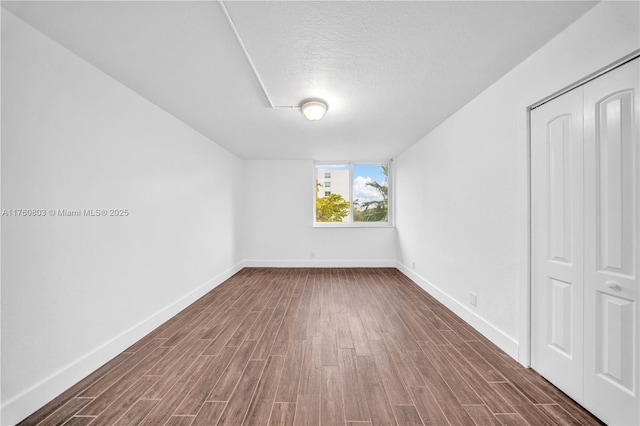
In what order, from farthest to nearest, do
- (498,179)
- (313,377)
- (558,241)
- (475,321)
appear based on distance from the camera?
(475,321)
(498,179)
(313,377)
(558,241)

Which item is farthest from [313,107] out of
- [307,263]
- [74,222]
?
[307,263]

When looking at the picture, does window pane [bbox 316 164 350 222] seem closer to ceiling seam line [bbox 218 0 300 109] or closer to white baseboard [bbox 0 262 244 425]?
ceiling seam line [bbox 218 0 300 109]

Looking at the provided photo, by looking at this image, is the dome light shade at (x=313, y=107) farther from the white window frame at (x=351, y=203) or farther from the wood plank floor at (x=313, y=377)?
the white window frame at (x=351, y=203)

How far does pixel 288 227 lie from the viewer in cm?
589

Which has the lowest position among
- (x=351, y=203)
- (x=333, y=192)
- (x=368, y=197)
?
(x=351, y=203)

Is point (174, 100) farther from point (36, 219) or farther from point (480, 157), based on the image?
point (480, 157)

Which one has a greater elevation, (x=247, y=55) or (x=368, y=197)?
(x=247, y=55)

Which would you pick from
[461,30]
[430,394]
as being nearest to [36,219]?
[430,394]

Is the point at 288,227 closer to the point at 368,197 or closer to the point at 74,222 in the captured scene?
the point at 368,197

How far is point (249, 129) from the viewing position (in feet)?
12.1

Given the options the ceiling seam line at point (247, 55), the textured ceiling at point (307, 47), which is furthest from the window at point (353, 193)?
the ceiling seam line at point (247, 55)

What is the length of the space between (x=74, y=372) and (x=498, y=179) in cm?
389

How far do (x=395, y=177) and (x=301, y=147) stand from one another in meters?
2.38

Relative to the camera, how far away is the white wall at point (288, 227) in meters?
5.86
